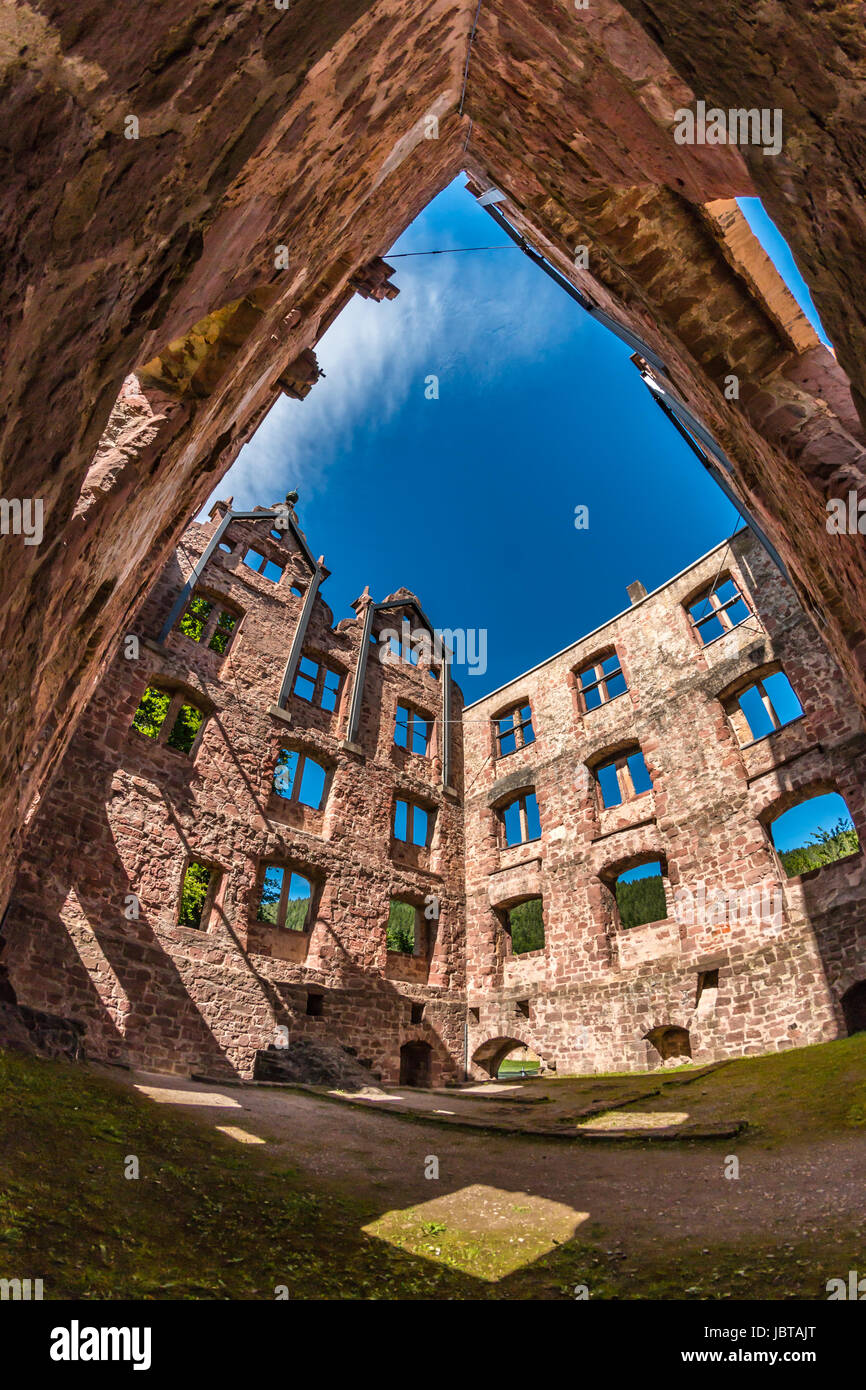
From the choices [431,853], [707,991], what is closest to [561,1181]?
[707,991]

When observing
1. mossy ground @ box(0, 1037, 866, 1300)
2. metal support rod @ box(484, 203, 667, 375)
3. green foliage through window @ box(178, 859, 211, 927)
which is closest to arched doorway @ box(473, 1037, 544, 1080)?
green foliage through window @ box(178, 859, 211, 927)

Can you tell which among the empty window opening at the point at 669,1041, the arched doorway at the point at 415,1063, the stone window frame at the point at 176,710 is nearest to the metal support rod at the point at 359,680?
the stone window frame at the point at 176,710

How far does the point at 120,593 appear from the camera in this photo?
4.72 meters

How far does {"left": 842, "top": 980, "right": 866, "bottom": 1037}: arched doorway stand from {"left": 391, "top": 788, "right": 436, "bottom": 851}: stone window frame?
9.52m

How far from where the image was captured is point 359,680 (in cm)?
1705

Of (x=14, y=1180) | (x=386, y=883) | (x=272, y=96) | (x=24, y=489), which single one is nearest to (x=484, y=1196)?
(x=14, y=1180)

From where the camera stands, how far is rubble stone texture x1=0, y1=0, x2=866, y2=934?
1.78 m

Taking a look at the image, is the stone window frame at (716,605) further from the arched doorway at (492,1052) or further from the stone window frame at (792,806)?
the arched doorway at (492,1052)

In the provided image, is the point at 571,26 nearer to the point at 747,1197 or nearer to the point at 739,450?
the point at 739,450

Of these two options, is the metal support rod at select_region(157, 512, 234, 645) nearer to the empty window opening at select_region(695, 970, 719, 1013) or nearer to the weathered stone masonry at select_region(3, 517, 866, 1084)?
the weathered stone masonry at select_region(3, 517, 866, 1084)

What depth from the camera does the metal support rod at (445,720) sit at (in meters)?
18.2

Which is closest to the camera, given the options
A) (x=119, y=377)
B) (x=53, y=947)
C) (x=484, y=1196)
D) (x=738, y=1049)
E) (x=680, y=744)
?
(x=119, y=377)

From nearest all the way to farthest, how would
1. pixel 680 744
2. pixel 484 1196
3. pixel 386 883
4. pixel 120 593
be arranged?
pixel 120 593, pixel 484 1196, pixel 680 744, pixel 386 883

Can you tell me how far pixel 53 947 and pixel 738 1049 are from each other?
1092 cm
